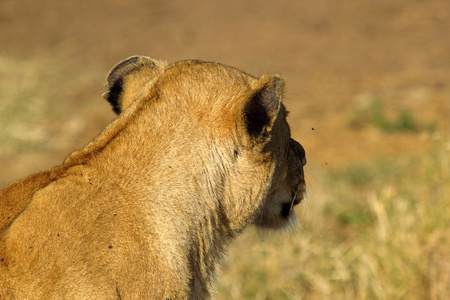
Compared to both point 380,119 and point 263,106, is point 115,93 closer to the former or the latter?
point 263,106

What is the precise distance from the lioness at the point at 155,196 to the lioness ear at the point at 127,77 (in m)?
0.20

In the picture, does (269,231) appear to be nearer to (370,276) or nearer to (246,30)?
(370,276)

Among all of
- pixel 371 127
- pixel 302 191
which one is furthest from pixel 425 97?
pixel 302 191

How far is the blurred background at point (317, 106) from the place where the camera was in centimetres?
602

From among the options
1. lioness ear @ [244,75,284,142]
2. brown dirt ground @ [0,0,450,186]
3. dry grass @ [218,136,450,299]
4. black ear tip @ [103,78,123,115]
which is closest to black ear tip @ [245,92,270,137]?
lioness ear @ [244,75,284,142]

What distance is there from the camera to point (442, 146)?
599 centimetres

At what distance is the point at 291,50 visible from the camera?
48.9 feet

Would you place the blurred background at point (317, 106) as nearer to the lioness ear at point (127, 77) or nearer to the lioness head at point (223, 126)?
the lioness head at point (223, 126)

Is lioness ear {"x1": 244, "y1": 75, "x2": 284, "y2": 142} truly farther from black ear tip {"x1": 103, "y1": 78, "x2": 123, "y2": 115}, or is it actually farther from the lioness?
black ear tip {"x1": 103, "y1": 78, "x2": 123, "y2": 115}

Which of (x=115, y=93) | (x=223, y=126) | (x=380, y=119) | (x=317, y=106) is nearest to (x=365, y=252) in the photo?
(x=115, y=93)

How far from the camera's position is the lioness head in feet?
9.86

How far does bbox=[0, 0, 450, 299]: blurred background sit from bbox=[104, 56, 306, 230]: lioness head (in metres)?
0.87

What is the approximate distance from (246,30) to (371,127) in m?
6.19

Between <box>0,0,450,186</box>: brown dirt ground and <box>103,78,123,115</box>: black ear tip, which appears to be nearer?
<box>103,78,123,115</box>: black ear tip
